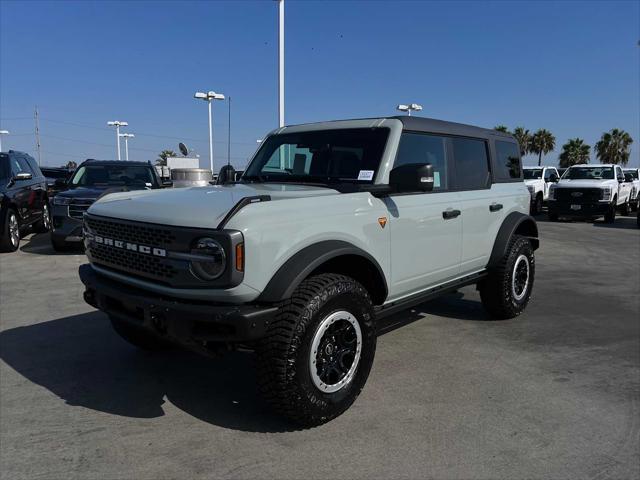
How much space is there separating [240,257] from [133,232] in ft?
2.88

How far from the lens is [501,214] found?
17.0 ft

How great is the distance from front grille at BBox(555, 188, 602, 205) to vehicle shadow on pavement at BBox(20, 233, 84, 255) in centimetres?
1555

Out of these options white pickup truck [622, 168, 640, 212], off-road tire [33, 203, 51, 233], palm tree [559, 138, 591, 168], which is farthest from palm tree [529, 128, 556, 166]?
off-road tire [33, 203, 51, 233]

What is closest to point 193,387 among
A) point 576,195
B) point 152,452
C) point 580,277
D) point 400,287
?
point 152,452

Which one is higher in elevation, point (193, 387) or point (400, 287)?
point (400, 287)

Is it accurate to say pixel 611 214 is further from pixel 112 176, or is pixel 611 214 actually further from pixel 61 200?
pixel 61 200

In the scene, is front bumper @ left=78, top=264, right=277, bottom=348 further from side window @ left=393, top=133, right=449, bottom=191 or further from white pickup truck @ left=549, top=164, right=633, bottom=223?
white pickup truck @ left=549, top=164, right=633, bottom=223

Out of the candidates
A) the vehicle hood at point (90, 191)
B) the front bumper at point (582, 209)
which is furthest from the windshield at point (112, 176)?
the front bumper at point (582, 209)

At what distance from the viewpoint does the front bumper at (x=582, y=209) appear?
1709 centimetres

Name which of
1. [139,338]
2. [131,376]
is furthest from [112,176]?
[131,376]

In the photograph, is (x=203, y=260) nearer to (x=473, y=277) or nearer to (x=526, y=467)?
(x=526, y=467)

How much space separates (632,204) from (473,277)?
69.5ft

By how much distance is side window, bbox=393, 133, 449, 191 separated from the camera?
3.98 meters

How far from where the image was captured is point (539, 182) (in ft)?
66.1
